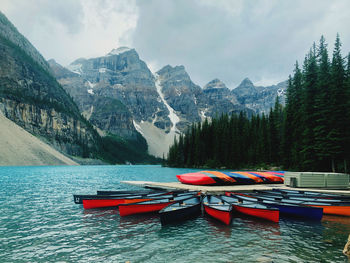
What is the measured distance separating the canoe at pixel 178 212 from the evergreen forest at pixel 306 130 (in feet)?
103

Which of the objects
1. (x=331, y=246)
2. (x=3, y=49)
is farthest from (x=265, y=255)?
(x=3, y=49)

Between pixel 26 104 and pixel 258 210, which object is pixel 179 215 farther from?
pixel 26 104

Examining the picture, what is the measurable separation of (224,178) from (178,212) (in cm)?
1450

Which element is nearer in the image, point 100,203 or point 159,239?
point 159,239

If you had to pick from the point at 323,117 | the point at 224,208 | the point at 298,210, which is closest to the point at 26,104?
the point at 323,117

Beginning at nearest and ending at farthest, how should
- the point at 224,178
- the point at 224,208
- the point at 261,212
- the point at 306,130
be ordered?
the point at 224,208
the point at 261,212
the point at 224,178
the point at 306,130

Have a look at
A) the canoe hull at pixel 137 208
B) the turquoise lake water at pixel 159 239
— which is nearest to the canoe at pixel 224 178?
the turquoise lake water at pixel 159 239

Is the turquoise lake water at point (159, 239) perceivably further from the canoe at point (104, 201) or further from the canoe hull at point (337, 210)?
the canoe at point (104, 201)

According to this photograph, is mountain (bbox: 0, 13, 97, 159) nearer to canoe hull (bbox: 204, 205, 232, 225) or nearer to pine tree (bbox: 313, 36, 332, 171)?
pine tree (bbox: 313, 36, 332, 171)

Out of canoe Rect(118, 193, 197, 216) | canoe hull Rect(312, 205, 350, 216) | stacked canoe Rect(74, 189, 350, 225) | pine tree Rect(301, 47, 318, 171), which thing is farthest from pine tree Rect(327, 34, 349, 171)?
canoe Rect(118, 193, 197, 216)

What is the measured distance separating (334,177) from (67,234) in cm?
3062

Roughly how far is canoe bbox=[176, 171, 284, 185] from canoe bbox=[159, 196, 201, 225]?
33.1 ft

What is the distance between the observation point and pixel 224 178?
29.9m

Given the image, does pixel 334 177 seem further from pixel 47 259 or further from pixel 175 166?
pixel 175 166
